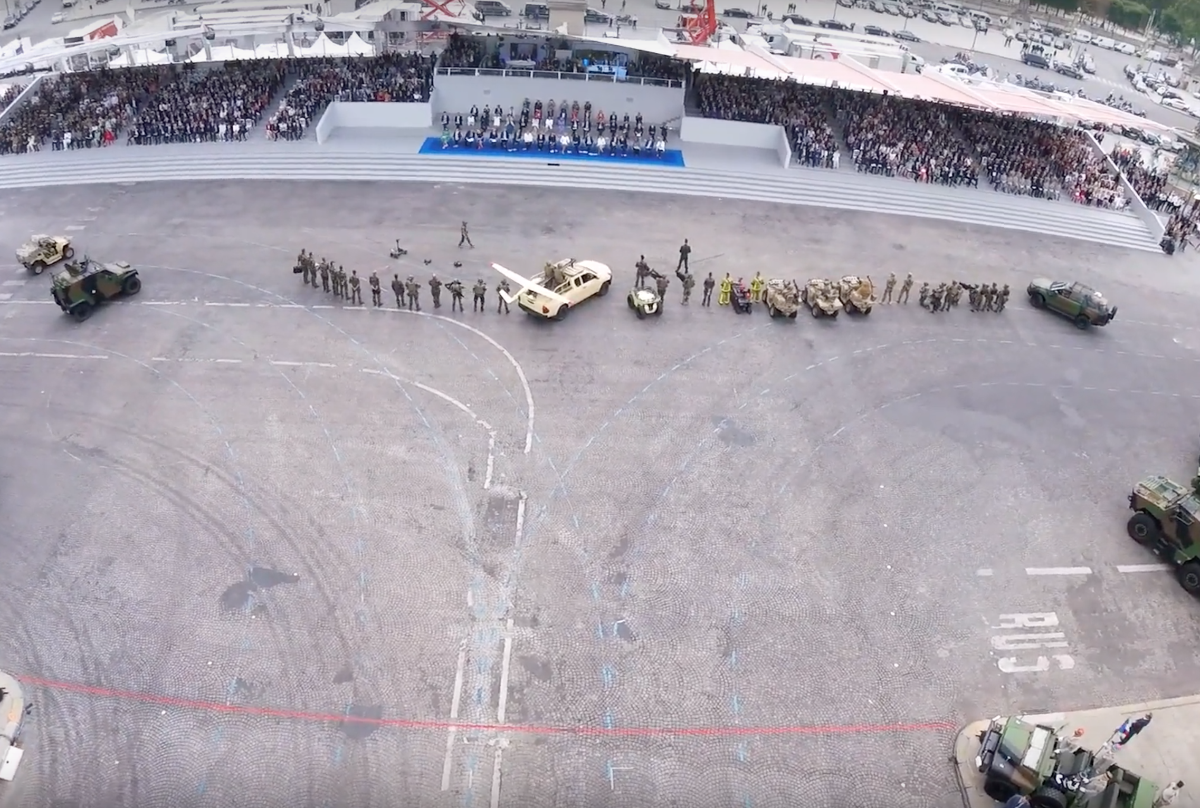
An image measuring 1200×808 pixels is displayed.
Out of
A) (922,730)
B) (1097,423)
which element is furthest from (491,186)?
(922,730)

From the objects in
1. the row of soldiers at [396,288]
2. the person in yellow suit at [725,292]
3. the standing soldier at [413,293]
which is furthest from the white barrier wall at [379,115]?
the person in yellow suit at [725,292]

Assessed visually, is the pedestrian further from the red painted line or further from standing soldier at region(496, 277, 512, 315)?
standing soldier at region(496, 277, 512, 315)

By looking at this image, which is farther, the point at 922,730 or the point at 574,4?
the point at 574,4

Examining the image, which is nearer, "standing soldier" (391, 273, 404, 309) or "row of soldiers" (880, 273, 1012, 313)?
"standing soldier" (391, 273, 404, 309)

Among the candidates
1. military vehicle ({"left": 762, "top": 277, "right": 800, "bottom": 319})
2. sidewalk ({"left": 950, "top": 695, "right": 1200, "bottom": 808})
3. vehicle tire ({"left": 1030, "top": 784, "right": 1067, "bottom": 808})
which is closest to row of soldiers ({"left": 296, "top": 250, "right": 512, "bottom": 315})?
military vehicle ({"left": 762, "top": 277, "right": 800, "bottom": 319})

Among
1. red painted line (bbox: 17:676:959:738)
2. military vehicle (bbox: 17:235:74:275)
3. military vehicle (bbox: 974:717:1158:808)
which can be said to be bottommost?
red painted line (bbox: 17:676:959:738)

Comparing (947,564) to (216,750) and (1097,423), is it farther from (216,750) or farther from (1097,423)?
(216,750)
